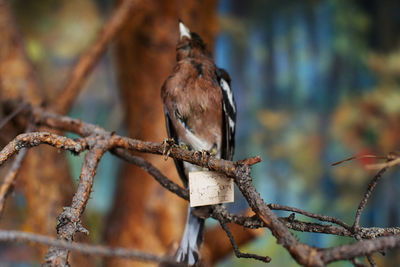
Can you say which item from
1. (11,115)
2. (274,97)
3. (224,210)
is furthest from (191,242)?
(274,97)

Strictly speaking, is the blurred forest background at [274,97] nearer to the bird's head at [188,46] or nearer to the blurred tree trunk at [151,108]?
the blurred tree trunk at [151,108]

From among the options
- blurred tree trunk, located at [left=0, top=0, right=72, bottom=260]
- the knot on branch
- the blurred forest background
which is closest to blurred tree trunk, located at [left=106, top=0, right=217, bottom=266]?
the blurred forest background

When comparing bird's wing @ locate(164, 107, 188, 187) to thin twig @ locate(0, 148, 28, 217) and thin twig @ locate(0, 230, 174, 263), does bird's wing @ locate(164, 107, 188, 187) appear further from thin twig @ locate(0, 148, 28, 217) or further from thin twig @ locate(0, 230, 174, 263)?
thin twig @ locate(0, 230, 174, 263)

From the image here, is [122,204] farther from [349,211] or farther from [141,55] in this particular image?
[349,211]

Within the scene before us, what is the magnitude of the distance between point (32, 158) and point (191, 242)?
2.61 ft

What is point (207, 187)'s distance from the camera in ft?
2.42

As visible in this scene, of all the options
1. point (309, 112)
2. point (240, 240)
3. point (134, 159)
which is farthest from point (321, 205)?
point (134, 159)

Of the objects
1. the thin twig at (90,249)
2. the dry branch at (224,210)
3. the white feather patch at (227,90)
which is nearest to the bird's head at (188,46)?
the white feather patch at (227,90)

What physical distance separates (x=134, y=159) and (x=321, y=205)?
1.77m

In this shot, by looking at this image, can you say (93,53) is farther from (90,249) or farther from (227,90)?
(90,249)

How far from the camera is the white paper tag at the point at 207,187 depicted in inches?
28.8

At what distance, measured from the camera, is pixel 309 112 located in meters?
2.38

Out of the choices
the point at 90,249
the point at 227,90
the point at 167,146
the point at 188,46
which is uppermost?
the point at 188,46

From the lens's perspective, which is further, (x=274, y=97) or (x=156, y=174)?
(x=274, y=97)
